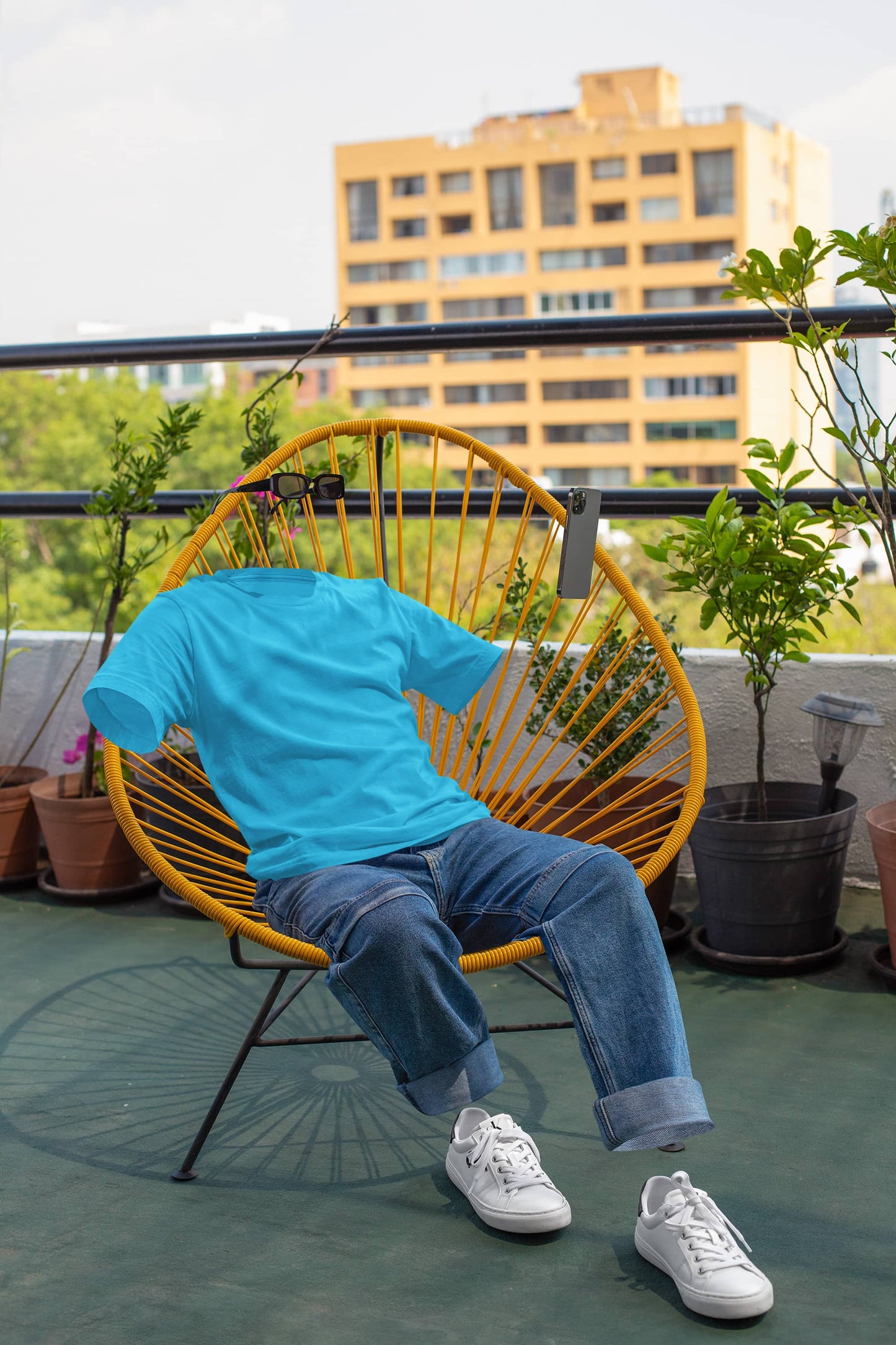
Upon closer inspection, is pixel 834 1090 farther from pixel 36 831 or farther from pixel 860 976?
pixel 36 831

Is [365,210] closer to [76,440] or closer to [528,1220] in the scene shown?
[76,440]

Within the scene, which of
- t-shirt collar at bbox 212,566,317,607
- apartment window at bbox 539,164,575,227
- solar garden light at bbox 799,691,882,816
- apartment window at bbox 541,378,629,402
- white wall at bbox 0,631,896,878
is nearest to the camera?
t-shirt collar at bbox 212,566,317,607

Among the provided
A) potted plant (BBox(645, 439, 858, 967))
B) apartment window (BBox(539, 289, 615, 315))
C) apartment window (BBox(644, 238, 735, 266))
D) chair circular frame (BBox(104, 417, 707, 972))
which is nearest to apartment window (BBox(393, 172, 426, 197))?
apartment window (BBox(539, 289, 615, 315))

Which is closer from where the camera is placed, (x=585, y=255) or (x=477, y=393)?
(x=585, y=255)

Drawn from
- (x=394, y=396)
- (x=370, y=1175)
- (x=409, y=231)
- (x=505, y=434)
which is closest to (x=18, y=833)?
(x=370, y=1175)

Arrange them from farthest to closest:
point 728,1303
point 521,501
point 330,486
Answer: point 521,501, point 330,486, point 728,1303

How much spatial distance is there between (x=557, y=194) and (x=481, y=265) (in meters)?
4.94

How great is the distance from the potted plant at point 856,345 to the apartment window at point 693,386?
59.3 metres

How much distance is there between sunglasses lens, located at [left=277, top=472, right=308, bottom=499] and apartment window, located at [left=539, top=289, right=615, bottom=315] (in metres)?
62.6

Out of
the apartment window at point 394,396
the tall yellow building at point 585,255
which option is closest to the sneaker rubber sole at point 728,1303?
the tall yellow building at point 585,255

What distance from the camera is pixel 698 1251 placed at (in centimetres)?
128

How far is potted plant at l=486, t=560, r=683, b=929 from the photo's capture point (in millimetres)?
2264

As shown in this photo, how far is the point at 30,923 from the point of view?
→ 252 cm

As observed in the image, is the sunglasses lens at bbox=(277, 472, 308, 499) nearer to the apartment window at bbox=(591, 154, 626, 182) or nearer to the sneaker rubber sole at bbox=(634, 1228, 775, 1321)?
the sneaker rubber sole at bbox=(634, 1228, 775, 1321)
